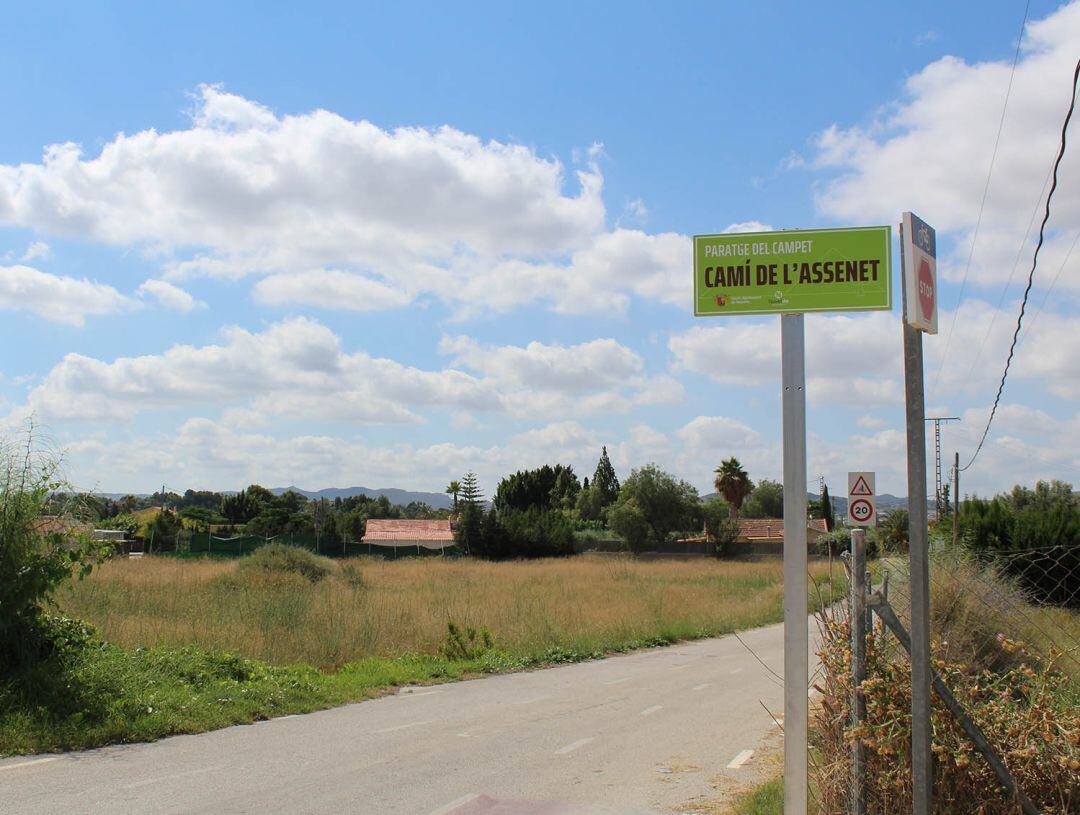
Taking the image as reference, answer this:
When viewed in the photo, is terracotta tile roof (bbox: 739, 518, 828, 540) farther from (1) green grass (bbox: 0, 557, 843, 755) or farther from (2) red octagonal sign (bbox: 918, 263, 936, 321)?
(2) red octagonal sign (bbox: 918, 263, 936, 321)

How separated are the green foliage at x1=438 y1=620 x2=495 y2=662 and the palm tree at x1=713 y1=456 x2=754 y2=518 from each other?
78345mm

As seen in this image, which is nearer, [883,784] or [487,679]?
[883,784]

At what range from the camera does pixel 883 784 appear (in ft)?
16.3

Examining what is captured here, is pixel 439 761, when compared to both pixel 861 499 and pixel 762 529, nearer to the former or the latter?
pixel 861 499

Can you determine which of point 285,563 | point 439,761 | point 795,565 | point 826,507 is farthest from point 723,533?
point 795,565

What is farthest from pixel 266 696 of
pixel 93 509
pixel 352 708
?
pixel 93 509

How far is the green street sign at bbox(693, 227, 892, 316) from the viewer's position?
4.95m

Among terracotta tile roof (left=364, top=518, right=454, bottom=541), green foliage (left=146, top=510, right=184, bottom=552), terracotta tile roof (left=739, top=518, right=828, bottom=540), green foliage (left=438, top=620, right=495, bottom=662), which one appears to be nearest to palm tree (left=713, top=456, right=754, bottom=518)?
terracotta tile roof (left=739, top=518, right=828, bottom=540)

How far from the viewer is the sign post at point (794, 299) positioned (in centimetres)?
494

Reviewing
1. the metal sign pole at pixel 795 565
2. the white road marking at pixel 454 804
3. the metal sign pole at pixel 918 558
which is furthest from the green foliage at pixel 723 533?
the metal sign pole at pixel 918 558

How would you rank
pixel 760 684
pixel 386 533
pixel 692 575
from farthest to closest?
1. pixel 386 533
2. pixel 692 575
3. pixel 760 684

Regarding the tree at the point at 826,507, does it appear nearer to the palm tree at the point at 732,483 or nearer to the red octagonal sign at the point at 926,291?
the palm tree at the point at 732,483

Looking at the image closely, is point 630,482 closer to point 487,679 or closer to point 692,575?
point 692,575

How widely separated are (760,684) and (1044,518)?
14.9 metres
